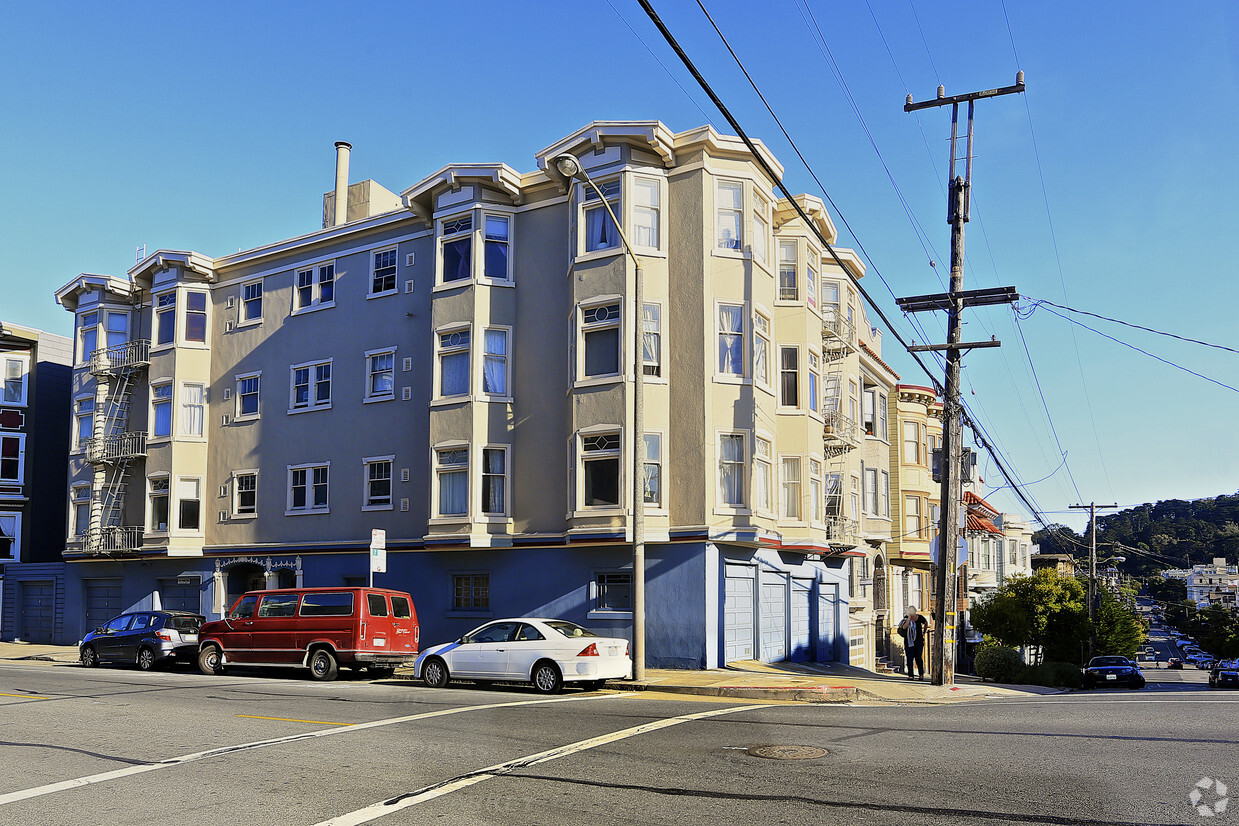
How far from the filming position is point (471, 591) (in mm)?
28266

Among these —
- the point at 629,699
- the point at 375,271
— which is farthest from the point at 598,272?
the point at 629,699

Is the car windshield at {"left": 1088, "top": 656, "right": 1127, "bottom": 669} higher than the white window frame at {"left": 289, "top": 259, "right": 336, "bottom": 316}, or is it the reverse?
the white window frame at {"left": 289, "top": 259, "right": 336, "bottom": 316}

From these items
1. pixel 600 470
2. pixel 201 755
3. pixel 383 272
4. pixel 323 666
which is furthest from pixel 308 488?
pixel 201 755

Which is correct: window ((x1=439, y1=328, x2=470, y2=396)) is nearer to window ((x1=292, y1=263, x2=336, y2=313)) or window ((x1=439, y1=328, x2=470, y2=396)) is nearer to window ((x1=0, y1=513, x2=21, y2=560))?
window ((x1=292, y1=263, x2=336, y2=313))

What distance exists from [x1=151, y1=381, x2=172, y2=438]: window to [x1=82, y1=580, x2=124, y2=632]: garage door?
5683 millimetres

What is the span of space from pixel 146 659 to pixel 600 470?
12.1m

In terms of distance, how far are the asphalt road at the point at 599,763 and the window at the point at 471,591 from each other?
11.0 m

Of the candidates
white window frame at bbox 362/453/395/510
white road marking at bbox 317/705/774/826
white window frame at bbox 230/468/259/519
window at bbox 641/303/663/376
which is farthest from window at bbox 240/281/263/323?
white road marking at bbox 317/705/774/826

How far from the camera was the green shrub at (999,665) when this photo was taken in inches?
1115

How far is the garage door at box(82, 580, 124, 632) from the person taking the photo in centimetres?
3647

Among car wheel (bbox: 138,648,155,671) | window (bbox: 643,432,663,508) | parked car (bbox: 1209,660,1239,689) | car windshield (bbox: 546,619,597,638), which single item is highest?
window (bbox: 643,432,663,508)

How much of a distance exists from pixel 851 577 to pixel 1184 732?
23.0m

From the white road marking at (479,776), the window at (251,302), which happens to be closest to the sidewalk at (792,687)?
the white road marking at (479,776)

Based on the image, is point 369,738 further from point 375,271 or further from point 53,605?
point 53,605
